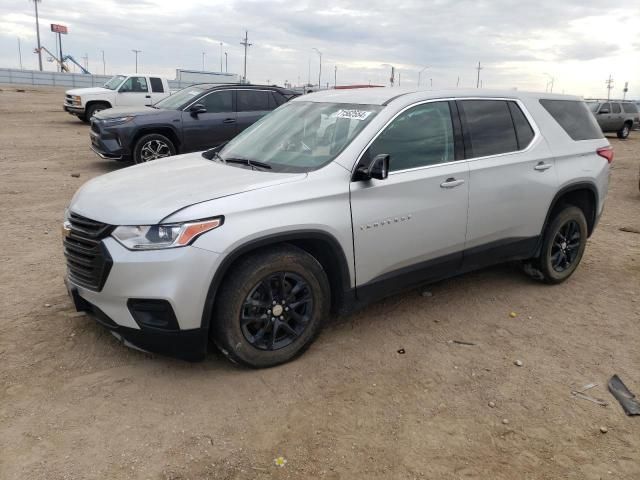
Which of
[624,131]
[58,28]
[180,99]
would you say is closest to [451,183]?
[180,99]

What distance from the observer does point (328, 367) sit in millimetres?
3494

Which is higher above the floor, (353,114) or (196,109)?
(353,114)

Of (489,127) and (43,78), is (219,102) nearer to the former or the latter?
(489,127)

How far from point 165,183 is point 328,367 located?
163 cm

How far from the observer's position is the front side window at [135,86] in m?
17.6

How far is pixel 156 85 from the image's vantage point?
17.8m

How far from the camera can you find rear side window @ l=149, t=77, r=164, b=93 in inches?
698

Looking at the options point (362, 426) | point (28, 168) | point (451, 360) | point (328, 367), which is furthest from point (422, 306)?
point (28, 168)

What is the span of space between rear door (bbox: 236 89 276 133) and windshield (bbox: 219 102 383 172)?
6.54 meters

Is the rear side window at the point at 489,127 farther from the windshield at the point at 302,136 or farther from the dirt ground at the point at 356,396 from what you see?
the dirt ground at the point at 356,396

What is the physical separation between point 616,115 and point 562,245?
77.3 ft

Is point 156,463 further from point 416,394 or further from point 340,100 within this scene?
point 340,100

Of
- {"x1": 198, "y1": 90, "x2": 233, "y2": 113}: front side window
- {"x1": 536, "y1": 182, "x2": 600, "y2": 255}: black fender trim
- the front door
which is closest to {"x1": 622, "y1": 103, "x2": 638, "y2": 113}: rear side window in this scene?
{"x1": 198, "y1": 90, "x2": 233, "y2": 113}: front side window

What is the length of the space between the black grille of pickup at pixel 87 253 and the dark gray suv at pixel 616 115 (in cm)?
2570
